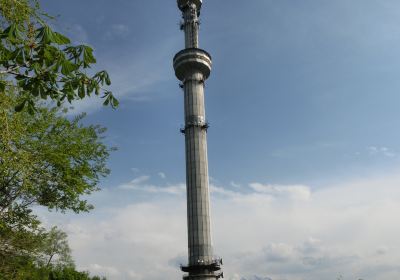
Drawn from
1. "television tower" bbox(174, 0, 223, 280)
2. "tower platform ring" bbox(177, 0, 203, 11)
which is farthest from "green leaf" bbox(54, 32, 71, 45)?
"tower platform ring" bbox(177, 0, 203, 11)

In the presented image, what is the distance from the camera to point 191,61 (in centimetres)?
8688

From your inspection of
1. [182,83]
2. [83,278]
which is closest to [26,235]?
[83,278]

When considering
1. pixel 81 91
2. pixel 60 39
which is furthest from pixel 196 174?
pixel 60 39

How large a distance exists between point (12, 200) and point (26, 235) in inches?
98.9

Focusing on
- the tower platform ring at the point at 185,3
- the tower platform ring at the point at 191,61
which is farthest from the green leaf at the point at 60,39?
the tower platform ring at the point at 185,3

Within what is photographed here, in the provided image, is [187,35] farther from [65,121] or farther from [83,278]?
[65,121]

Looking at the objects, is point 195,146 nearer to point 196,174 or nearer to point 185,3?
point 196,174

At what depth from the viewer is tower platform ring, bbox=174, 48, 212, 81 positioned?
→ 286 feet

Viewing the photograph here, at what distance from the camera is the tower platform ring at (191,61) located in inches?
3430

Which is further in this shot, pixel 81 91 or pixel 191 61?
pixel 191 61

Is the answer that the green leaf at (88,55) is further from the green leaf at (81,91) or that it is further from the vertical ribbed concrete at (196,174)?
the vertical ribbed concrete at (196,174)

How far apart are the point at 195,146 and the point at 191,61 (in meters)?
20.0

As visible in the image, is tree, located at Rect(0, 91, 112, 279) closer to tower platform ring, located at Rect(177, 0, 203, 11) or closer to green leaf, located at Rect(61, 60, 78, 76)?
green leaf, located at Rect(61, 60, 78, 76)

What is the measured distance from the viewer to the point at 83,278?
228 feet
